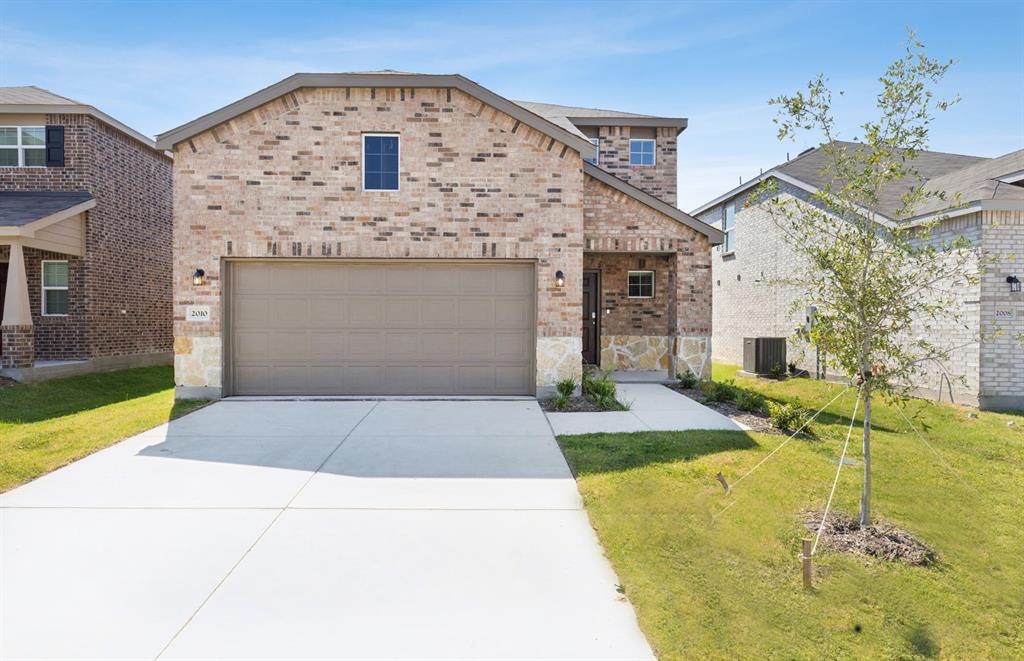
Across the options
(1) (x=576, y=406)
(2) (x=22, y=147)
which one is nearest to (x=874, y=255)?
(1) (x=576, y=406)

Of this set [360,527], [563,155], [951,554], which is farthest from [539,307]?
[951,554]

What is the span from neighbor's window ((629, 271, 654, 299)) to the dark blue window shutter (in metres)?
15.8

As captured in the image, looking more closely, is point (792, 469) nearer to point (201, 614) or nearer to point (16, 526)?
point (201, 614)

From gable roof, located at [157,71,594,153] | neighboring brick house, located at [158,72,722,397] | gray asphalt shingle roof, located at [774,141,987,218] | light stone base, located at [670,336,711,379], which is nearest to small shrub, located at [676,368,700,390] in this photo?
light stone base, located at [670,336,711,379]

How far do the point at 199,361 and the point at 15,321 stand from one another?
5.65 meters

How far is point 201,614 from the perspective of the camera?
11.4ft

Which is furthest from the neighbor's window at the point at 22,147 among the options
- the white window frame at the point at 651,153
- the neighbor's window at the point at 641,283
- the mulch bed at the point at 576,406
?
the white window frame at the point at 651,153

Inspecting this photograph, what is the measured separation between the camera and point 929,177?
Result: 42.3 ft

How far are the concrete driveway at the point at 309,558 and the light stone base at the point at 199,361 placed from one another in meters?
3.27

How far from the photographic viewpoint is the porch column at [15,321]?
12281mm

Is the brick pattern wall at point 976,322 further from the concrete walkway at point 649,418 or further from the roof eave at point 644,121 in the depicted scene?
the roof eave at point 644,121

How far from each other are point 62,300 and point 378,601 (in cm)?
1590

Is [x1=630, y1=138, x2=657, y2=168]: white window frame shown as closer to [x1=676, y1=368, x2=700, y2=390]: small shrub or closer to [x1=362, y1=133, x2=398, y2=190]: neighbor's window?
[x1=676, y1=368, x2=700, y2=390]: small shrub

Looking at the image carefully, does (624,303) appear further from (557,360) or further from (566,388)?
(566,388)
